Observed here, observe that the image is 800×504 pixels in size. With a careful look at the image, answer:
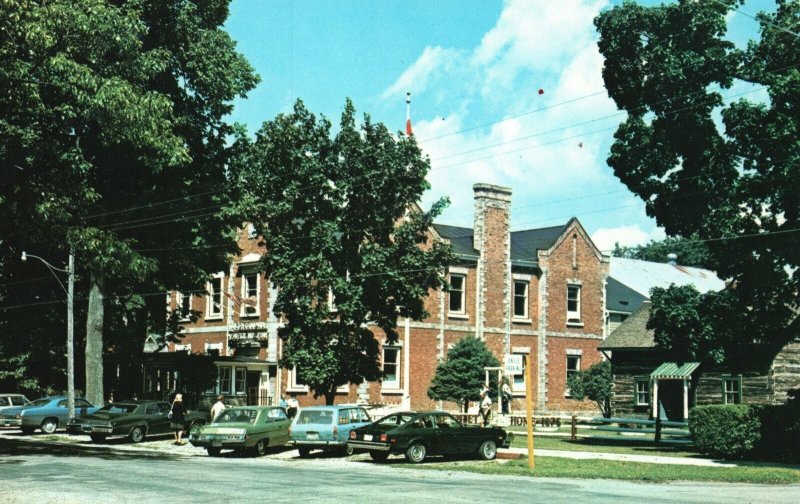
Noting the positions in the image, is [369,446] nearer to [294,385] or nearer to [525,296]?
[294,385]

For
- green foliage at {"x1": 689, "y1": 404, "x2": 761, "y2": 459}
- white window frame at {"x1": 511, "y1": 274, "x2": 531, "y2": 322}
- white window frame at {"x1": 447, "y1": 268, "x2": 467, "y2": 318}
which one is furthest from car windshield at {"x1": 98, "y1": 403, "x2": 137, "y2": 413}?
white window frame at {"x1": 511, "y1": 274, "x2": 531, "y2": 322}

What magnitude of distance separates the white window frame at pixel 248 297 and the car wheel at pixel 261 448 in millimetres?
21839

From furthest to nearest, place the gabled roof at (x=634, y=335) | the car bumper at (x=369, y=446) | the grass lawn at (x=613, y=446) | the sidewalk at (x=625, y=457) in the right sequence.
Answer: the gabled roof at (x=634, y=335) < the grass lawn at (x=613, y=446) < the sidewalk at (x=625, y=457) < the car bumper at (x=369, y=446)

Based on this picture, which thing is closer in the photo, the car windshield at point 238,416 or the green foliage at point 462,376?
the car windshield at point 238,416

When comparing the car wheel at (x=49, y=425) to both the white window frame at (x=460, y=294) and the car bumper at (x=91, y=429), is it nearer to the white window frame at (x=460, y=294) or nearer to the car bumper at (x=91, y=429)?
the car bumper at (x=91, y=429)

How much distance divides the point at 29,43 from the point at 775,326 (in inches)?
853

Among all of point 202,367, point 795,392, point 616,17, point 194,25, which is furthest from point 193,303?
point 795,392

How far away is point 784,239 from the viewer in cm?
2750

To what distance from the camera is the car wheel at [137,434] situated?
115 ft

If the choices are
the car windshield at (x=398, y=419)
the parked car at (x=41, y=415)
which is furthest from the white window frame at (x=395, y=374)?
the car windshield at (x=398, y=419)

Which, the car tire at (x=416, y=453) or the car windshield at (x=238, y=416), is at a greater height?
the car windshield at (x=238, y=416)

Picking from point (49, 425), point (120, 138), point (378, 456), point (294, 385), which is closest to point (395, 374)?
point (294, 385)

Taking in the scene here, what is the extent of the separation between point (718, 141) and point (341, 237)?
1350cm

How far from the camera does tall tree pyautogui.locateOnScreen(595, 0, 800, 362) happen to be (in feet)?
90.5
